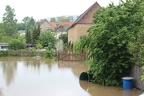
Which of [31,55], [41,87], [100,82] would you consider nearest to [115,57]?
[100,82]

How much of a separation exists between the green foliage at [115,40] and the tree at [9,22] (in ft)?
216

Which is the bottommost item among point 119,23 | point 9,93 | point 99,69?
point 9,93

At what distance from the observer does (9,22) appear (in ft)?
262

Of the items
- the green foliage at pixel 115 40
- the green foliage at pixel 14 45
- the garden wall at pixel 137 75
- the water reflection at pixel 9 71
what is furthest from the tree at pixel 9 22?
the garden wall at pixel 137 75

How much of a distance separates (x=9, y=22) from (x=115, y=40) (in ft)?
223

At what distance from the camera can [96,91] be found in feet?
49.5

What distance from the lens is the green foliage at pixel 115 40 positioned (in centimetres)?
1591

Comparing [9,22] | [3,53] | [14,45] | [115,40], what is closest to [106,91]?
[115,40]

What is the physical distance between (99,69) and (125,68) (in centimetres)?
164

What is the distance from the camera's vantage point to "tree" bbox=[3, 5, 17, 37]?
261 feet

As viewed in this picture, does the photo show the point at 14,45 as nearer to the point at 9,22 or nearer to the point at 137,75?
the point at 9,22

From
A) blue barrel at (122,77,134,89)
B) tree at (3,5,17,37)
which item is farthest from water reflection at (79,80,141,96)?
tree at (3,5,17,37)

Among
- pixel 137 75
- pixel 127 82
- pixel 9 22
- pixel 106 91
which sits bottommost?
pixel 106 91

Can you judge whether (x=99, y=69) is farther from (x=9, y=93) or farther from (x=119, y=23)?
(x=9, y=93)
